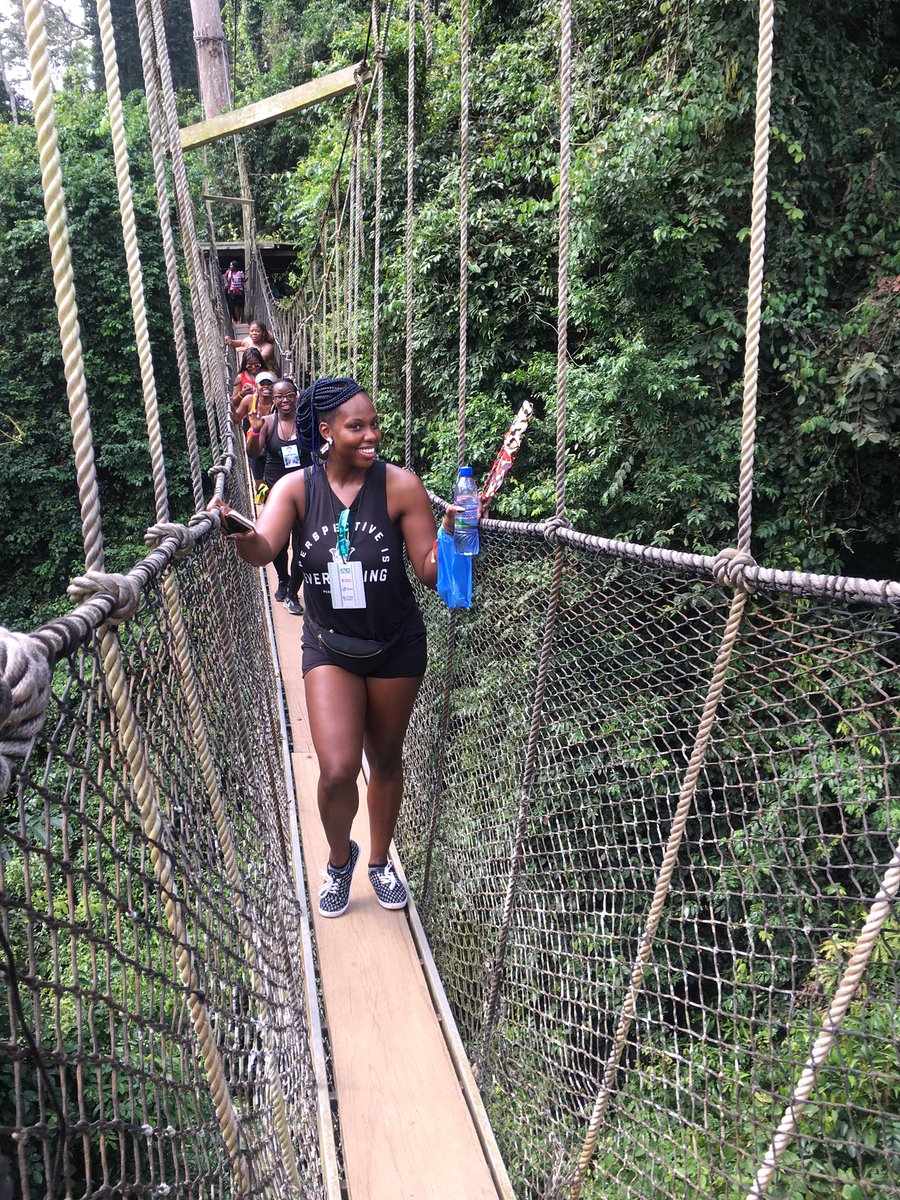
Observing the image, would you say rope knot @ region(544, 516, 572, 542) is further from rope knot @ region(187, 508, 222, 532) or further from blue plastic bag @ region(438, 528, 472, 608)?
rope knot @ region(187, 508, 222, 532)

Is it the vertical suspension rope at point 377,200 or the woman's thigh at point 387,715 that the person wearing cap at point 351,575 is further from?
the vertical suspension rope at point 377,200

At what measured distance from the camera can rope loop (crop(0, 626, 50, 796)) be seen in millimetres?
482

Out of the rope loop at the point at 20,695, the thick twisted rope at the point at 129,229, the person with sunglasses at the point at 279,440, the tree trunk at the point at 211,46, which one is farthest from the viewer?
the tree trunk at the point at 211,46

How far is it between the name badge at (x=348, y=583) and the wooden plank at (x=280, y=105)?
11.1 ft

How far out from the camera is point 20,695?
1.60ft

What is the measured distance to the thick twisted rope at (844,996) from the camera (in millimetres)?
709

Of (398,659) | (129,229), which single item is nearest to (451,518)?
(398,659)

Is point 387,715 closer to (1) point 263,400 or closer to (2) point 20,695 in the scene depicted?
(2) point 20,695

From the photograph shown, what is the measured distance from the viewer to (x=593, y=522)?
3783mm

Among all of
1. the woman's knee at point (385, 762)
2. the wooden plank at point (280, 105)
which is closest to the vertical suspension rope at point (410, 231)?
the woman's knee at point (385, 762)

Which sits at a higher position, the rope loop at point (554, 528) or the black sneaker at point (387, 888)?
the rope loop at point (554, 528)

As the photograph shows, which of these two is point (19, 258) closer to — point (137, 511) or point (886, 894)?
point (137, 511)

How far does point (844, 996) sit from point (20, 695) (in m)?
0.70

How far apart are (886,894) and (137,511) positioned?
10.1 meters
